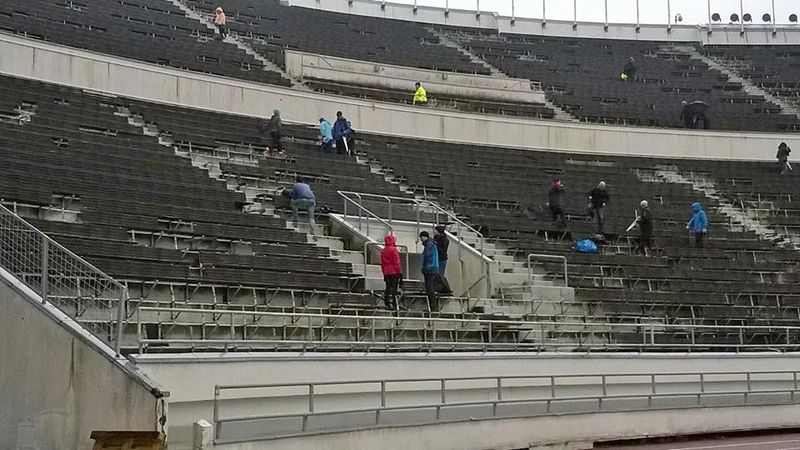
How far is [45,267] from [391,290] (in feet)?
18.2

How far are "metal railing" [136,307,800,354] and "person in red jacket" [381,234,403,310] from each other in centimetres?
34

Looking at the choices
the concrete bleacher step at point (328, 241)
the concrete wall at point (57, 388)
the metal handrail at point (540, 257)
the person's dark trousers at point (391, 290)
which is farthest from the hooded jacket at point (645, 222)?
the concrete wall at point (57, 388)

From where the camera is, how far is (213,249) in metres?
14.2

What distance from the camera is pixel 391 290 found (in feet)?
45.3

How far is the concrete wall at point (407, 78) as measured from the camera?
2817 centimetres

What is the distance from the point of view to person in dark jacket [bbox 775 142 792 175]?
2781 centimetres

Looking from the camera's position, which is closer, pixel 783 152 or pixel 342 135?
pixel 342 135

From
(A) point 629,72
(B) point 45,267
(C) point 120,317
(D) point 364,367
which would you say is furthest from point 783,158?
(B) point 45,267

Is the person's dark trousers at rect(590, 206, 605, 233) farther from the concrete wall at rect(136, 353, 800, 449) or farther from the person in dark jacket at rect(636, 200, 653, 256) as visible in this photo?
the concrete wall at rect(136, 353, 800, 449)

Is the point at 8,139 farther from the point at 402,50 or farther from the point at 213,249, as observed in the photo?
the point at 402,50

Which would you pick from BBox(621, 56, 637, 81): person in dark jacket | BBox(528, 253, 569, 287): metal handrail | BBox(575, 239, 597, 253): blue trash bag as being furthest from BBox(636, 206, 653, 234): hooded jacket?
BBox(621, 56, 637, 81): person in dark jacket

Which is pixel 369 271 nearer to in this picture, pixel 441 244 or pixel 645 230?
pixel 441 244

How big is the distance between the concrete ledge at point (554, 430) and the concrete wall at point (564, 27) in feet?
89.1

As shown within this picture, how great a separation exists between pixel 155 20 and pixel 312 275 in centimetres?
1610
